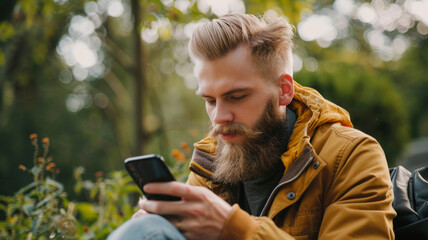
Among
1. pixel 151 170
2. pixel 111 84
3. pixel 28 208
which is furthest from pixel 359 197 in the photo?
pixel 111 84

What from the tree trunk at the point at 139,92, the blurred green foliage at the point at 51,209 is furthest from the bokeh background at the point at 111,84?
the blurred green foliage at the point at 51,209

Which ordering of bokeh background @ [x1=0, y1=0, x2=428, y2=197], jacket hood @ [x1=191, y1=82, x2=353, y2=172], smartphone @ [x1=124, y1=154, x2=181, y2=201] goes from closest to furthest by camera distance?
smartphone @ [x1=124, y1=154, x2=181, y2=201] < jacket hood @ [x1=191, y1=82, x2=353, y2=172] < bokeh background @ [x1=0, y1=0, x2=428, y2=197]

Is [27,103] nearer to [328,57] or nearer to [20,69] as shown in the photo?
[20,69]

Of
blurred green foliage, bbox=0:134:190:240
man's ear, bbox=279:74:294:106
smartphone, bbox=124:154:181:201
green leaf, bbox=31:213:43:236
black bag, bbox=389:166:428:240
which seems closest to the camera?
smartphone, bbox=124:154:181:201

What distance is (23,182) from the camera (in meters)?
7.91

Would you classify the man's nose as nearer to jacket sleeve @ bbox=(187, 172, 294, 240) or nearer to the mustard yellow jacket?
the mustard yellow jacket

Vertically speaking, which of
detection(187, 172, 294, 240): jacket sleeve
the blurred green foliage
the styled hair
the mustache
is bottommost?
the blurred green foliage

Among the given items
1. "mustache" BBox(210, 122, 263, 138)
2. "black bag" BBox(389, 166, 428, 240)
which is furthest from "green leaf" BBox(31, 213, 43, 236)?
"black bag" BBox(389, 166, 428, 240)

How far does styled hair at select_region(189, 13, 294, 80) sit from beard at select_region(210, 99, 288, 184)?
25 centimetres

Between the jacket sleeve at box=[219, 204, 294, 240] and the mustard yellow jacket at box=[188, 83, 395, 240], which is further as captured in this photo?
the mustard yellow jacket at box=[188, 83, 395, 240]

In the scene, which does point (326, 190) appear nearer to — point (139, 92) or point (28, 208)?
point (28, 208)

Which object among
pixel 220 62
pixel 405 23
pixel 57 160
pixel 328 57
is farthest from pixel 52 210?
pixel 405 23

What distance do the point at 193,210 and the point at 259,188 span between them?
806 millimetres

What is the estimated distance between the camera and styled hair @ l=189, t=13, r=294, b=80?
2162 millimetres
